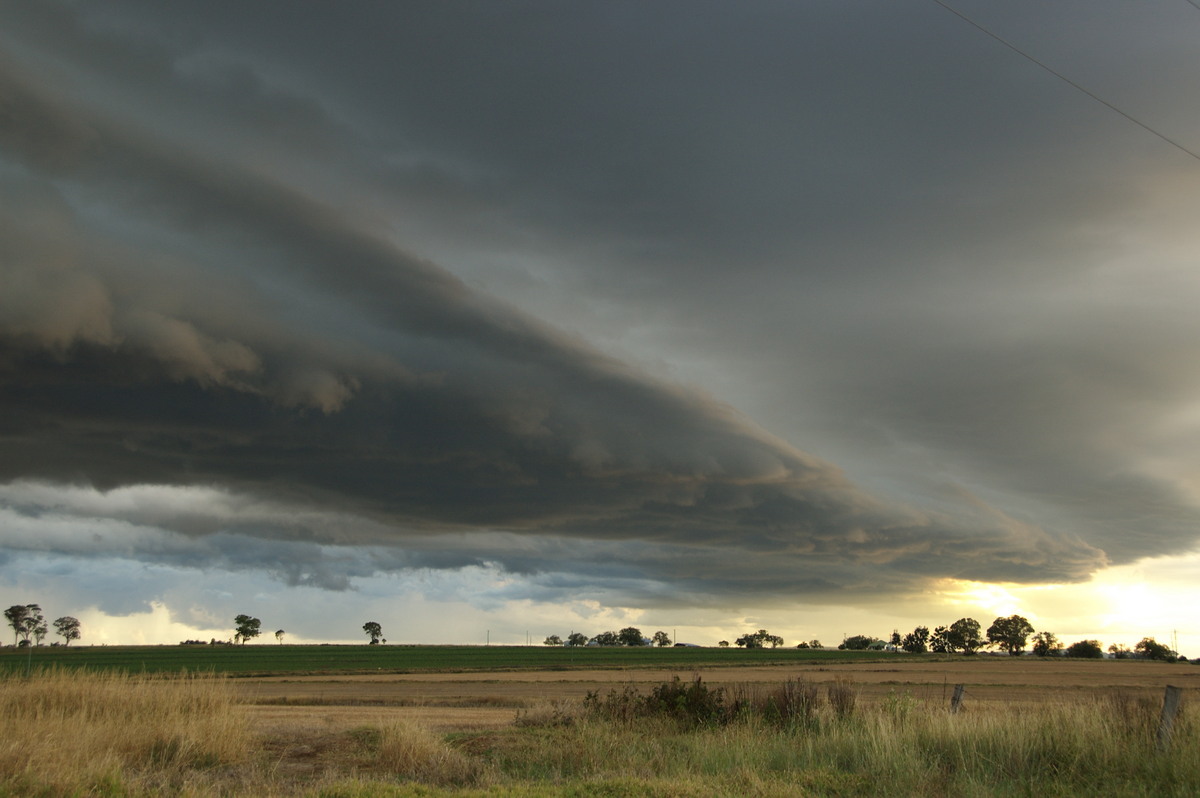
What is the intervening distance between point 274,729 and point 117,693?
16.2 ft

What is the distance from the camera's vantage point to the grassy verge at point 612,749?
53.7ft

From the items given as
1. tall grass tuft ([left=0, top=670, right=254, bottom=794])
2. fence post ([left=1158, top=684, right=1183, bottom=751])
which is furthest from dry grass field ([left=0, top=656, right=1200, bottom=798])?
fence post ([left=1158, top=684, right=1183, bottom=751])

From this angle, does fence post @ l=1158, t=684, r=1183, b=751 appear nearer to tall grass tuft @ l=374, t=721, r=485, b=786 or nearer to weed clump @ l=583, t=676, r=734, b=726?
weed clump @ l=583, t=676, r=734, b=726

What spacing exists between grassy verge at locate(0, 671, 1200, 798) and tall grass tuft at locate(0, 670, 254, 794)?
6cm

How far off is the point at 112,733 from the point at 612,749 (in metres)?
13.5

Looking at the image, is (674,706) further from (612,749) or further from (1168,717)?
(1168,717)

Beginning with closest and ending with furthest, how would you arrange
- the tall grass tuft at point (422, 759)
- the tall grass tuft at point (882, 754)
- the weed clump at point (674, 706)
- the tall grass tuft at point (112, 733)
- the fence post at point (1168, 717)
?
1. the tall grass tuft at point (882, 754)
2. the tall grass tuft at point (112, 733)
3. the fence post at point (1168, 717)
4. the tall grass tuft at point (422, 759)
5. the weed clump at point (674, 706)

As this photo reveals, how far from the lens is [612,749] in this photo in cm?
2283

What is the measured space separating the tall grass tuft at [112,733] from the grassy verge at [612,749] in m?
0.06

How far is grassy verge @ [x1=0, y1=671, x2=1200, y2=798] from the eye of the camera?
16359 mm

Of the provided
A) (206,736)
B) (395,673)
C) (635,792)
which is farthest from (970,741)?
(395,673)

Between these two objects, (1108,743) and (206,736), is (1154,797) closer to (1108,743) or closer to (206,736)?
(1108,743)

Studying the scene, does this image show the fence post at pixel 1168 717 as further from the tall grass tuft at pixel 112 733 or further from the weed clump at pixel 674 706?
the tall grass tuft at pixel 112 733

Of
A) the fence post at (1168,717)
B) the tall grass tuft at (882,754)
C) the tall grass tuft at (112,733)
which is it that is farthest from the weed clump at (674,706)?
the fence post at (1168,717)
